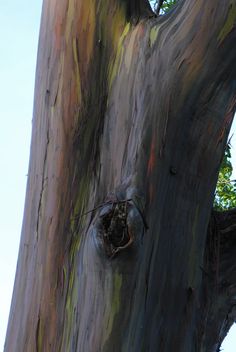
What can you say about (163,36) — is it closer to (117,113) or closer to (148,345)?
(117,113)

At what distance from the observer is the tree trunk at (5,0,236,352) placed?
3.06m

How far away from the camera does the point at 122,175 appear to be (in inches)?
128

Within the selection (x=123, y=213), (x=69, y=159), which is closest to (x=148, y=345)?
(x=123, y=213)

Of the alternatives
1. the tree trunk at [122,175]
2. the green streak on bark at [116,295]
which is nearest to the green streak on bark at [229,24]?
the tree trunk at [122,175]

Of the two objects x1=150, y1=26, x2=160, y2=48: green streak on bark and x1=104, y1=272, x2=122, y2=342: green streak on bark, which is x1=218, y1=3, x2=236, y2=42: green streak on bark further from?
x1=104, y1=272, x2=122, y2=342: green streak on bark

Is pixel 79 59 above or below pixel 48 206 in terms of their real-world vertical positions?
above

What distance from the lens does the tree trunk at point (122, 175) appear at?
306 cm

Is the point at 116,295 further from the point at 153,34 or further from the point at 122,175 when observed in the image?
the point at 153,34

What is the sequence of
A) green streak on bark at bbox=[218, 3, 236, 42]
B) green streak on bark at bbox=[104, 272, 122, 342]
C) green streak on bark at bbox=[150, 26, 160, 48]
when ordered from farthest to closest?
1. green streak on bark at bbox=[150, 26, 160, 48]
2. green streak on bark at bbox=[218, 3, 236, 42]
3. green streak on bark at bbox=[104, 272, 122, 342]

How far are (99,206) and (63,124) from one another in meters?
0.55

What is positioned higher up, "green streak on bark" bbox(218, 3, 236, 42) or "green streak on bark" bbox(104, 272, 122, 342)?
"green streak on bark" bbox(218, 3, 236, 42)

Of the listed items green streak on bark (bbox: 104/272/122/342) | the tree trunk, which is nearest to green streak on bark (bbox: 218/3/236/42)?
the tree trunk

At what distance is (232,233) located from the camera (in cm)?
413

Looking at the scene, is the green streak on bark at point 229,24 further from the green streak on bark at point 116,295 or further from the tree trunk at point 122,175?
the green streak on bark at point 116,295
